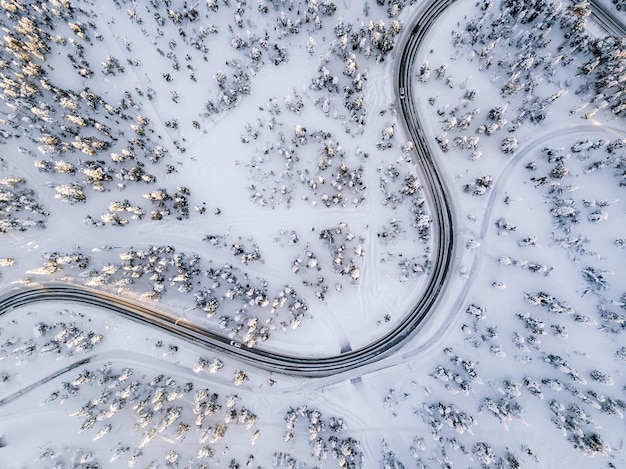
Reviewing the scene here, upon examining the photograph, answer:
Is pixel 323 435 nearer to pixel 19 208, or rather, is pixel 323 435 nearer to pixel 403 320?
pixel 403 320

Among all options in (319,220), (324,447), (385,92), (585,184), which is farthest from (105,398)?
(585,184)

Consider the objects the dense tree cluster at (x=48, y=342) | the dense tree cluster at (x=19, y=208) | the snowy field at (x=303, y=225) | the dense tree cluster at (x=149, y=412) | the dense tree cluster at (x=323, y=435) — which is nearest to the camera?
the dense tree cluster at (x=323, y=435)

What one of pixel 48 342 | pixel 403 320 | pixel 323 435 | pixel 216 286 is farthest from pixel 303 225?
pixel 48 342

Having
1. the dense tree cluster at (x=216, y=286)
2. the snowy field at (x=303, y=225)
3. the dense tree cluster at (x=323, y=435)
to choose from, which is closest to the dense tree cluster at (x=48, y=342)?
the snowy field at (x=303, y=225)

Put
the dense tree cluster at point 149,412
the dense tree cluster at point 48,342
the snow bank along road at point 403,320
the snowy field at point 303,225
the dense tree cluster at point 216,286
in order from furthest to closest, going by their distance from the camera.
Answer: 1. the snow bank along road at point 403,320
2. the dense tree cluster at point 216,286
3. the dense tree cluster at point 48,342
4. the snowy field at point 303,225
5. the dense tree cluster at point 149,412

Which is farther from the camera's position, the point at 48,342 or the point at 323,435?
the point at 48,342

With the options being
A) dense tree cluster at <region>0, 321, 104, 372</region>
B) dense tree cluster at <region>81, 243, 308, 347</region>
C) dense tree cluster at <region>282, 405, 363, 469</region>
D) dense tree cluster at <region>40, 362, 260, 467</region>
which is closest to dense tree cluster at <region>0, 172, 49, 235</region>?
dense tree cluster at <region>81, 243, 308, 347</region>

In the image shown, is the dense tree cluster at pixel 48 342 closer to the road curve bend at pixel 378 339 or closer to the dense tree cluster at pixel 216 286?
the road curve bend at pixel 378 339
